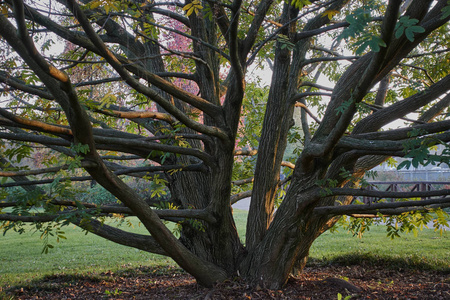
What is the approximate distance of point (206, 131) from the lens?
4.14m

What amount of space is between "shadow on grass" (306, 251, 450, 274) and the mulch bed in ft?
0.51

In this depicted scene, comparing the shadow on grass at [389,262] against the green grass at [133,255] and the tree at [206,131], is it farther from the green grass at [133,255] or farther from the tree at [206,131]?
the tree at [206,131]

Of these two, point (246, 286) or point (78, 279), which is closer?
point (246, 286)

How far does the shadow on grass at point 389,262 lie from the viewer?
268 inches

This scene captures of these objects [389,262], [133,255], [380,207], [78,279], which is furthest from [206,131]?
[133,255]

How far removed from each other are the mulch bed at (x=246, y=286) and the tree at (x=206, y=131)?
0.95 ft

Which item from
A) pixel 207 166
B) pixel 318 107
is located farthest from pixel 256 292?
pixel 318 107

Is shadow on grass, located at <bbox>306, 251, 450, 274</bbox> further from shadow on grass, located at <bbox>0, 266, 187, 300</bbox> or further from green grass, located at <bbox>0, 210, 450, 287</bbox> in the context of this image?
shadow on grass, located at <bbox>0, 266, 187, 300</bbox>

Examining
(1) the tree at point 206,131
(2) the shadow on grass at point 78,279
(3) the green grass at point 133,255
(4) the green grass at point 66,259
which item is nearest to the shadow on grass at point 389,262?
(3) the green grass at point 133,255

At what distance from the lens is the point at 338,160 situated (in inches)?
185

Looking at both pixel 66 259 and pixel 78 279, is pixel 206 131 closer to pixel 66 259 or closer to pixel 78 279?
pixel 78 279

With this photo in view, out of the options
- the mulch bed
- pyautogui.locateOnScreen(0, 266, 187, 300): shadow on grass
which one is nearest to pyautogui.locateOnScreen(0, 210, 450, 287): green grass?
pyautogui.locateOnScreen(0, 266, 187, 300): shadow on grass

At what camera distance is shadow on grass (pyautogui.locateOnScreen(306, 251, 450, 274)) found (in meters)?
6.80

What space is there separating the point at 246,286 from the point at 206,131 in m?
2.02
